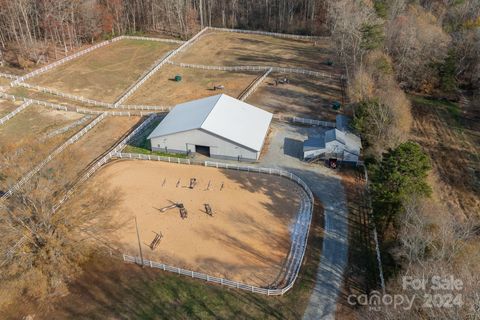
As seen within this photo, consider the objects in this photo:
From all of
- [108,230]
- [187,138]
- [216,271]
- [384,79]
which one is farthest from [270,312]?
[384,79]

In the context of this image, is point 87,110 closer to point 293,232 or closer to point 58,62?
point 58,62

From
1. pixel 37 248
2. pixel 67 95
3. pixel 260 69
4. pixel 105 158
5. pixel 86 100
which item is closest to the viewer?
pixel 37 248

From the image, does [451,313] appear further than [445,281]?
No

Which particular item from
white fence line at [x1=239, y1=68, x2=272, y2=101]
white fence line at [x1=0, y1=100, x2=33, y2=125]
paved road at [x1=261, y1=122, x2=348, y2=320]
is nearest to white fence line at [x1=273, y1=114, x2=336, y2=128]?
paved road at [x1=261, y1=122, x2=348, y2=320]

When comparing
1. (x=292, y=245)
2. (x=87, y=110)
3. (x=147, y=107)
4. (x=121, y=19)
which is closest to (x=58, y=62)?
(x=87, y=110)

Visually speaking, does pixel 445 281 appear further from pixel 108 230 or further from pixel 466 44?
pixel 466 44
